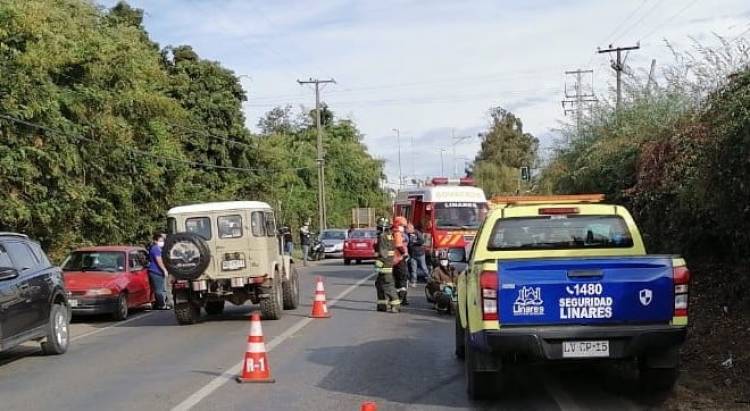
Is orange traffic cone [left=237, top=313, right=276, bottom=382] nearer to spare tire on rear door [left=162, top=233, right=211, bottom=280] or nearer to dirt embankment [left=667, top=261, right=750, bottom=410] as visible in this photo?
dirt embankment [left=667, top=261, right=750, bottom=410]

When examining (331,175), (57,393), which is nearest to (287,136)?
(331,175)

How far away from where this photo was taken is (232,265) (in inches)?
628

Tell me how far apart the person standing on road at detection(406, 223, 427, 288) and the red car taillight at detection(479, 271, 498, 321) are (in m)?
14.9

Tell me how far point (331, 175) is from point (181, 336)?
61.5 m

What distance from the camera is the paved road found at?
8.66 metres

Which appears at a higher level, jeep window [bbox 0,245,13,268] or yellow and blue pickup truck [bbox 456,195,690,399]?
jeep window [bbox 0,245,13,268]

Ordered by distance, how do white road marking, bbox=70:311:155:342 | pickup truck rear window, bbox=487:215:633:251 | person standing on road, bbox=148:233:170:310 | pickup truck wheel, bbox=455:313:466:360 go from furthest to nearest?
1. person standing on road, bbox=148:233:170:310
2. white road marking, bbox=70:311:155:342
3. pickup truck wheel, bbox=455:313:466:360
4. pickup truck rear window, bbox=487:215:633:251

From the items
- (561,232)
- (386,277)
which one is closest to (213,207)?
(386,277)

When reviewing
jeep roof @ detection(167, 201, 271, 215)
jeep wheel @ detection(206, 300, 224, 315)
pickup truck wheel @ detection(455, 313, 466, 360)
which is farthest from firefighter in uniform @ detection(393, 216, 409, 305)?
pickup truck wheel @ detection(455, 313, 466, 360)

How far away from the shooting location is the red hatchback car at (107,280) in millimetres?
17172

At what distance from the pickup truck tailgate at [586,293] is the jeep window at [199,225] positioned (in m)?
9.50

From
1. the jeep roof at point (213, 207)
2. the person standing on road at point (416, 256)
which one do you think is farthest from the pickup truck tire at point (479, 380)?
the person standing on road at point (416, 256)

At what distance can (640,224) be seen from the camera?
1794 centimetres

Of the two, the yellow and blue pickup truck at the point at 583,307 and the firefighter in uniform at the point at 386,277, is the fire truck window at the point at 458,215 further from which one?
the yellow and blue pickup truck at the point at 583,307
